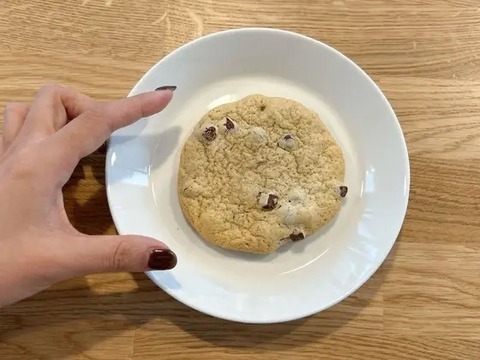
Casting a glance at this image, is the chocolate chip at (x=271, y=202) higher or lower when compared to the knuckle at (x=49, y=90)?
lower

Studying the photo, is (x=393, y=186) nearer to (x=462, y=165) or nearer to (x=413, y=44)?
(x=462, y=165)

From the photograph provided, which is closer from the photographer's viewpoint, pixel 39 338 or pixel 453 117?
pixel 39 338

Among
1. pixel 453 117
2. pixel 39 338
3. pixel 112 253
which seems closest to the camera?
pixel 112 253

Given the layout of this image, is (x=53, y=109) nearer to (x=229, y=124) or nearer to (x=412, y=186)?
(x=229, y=124)

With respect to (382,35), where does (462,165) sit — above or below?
below

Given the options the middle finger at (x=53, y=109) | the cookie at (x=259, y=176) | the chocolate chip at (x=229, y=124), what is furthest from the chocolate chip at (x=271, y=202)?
the middle finger at (x=53, y=109)

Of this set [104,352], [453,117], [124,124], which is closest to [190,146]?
[124,124]

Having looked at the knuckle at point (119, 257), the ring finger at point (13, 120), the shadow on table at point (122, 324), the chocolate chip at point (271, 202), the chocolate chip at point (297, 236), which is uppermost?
the ring finger at point (13, 120)

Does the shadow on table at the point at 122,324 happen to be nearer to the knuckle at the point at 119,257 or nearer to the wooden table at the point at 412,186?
the wooden table at the point at 412,186

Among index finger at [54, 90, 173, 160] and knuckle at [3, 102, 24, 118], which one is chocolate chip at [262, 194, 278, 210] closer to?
index finger at [54, 90, 173, 160]
